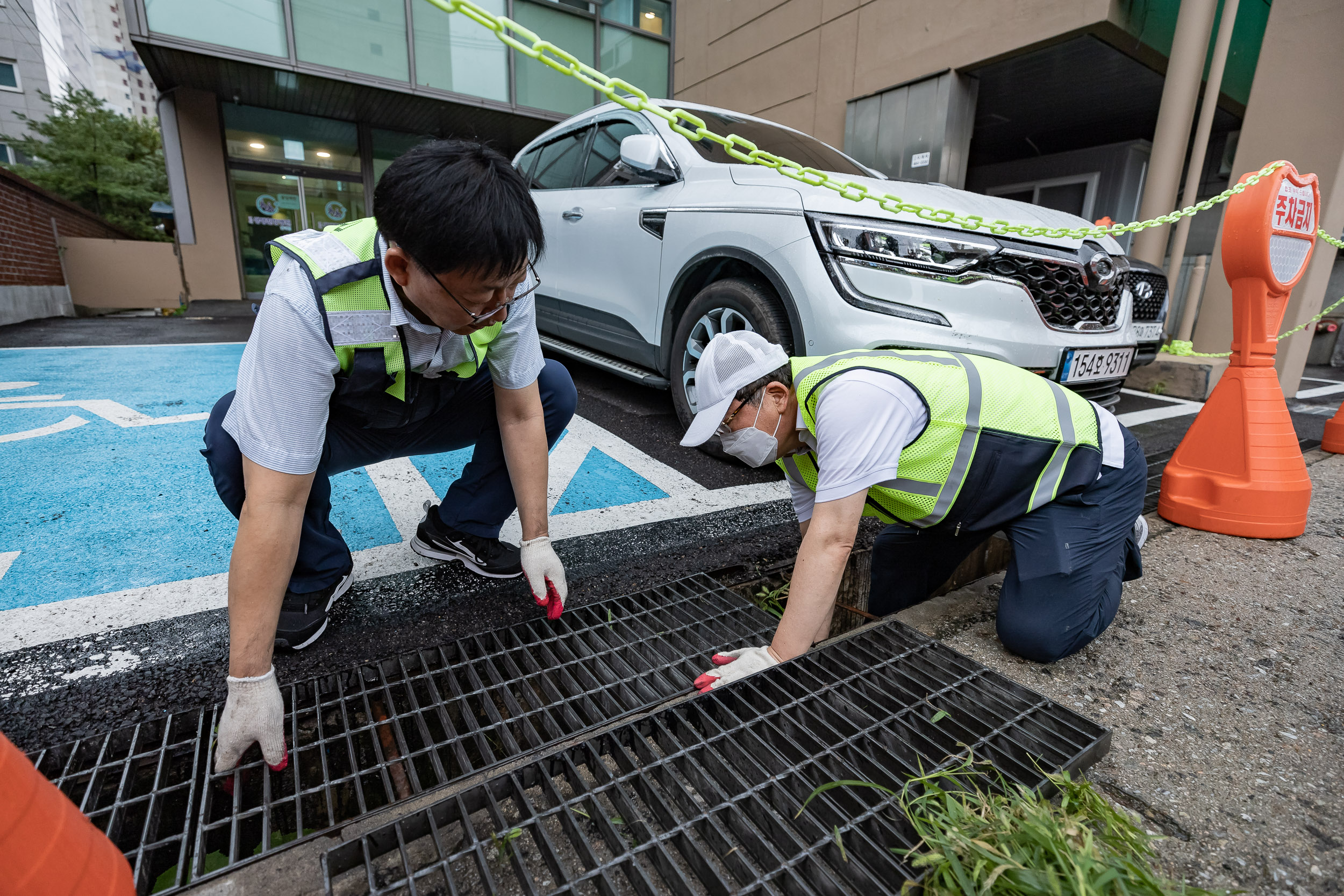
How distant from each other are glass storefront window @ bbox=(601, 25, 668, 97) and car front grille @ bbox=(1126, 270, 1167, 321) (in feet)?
31.8

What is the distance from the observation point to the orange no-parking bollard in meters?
2.44

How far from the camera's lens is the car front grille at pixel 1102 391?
2943mm

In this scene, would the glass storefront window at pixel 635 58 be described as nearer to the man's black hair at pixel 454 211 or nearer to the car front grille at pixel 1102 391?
the car front grille at pixel 1102 391

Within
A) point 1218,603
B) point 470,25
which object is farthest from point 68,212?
point 1218,603

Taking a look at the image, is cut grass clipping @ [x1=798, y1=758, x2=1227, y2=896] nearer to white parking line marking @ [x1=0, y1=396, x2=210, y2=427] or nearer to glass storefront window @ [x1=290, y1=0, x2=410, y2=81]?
white parking line marking @ [x1=0, y1=396, x2=210, y2=427]

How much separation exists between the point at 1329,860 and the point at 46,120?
2721 centimetres

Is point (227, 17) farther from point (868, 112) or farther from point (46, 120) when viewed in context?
point (46, 120)

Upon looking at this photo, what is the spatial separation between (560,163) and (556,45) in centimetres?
744

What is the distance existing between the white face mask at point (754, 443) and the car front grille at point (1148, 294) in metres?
2.88

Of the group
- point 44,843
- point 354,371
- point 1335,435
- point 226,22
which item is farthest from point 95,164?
point 1335,435

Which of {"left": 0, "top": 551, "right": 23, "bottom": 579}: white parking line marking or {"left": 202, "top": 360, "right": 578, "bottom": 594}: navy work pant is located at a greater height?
{"left": 202, "top": 360, "right": 578, "bottom": 594}: navy work pant

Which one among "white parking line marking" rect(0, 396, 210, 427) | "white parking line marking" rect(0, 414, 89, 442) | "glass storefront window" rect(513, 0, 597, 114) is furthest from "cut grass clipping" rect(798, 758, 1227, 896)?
"glass storefront window" rect(513, 0, 597, 114)

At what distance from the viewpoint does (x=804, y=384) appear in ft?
5.21

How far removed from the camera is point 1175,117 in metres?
5.81
